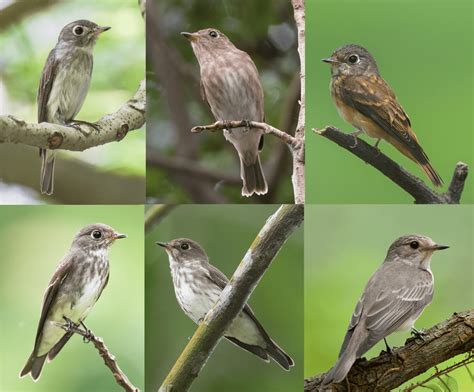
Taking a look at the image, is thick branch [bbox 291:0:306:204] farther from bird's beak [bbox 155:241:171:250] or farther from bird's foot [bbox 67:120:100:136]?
bird's foot [bbox 67:120:100:136]

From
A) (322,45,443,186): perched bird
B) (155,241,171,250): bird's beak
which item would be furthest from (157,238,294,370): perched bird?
(322,45,443,186): perched bird

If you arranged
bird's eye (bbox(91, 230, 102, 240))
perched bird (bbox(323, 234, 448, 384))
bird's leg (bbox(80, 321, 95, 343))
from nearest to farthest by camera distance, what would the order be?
perched bird (bbox(323, 234, 448, 384)) → bird's leg (bbox(80, 321, 95, 343)) → bird's eye (bbox(91, 230, 102, 240))

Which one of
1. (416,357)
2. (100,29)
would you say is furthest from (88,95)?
(416,357)

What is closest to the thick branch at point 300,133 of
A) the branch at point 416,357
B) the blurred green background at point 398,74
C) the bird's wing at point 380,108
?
the blurred green background at point 398,74

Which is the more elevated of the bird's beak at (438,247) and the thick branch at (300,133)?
the thick branch at (300,133)

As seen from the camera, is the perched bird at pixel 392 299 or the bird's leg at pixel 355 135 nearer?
the perched bird at pixel 392 299

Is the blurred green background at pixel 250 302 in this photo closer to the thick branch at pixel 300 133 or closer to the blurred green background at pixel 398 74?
the thick branch at pixel 300 133
